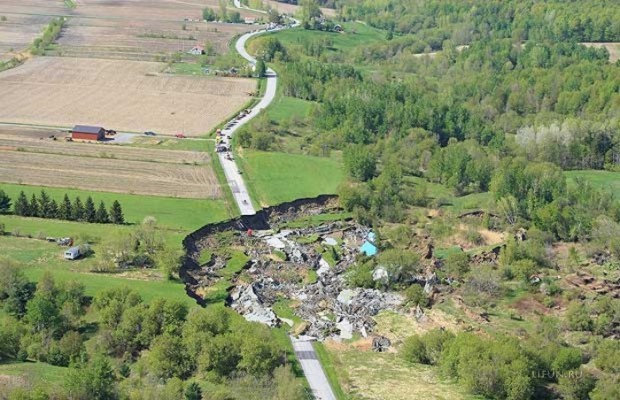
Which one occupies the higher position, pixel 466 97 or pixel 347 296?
pixel 347 296

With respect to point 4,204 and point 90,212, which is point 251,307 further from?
point 4,204

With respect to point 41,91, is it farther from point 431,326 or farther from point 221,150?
point 431,326

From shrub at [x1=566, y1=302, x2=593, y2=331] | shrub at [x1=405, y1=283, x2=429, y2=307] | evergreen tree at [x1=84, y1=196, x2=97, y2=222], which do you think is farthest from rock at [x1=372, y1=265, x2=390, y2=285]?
evergreen tree at [x1=84, y1=196, x2=97, y2=222]

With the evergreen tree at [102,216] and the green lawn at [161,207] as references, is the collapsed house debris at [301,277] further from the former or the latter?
the evergreen tree at [102,216]

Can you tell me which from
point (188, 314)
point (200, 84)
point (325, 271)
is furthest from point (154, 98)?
point (188, 314)

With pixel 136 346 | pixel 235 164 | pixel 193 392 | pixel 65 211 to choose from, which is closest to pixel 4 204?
pixel 65 211

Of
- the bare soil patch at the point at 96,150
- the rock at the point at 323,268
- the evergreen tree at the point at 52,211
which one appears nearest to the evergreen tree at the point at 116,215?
the evergreen tree at the point at 52,211
